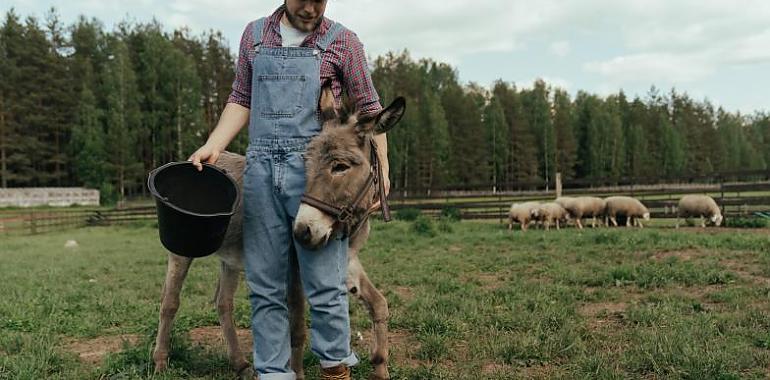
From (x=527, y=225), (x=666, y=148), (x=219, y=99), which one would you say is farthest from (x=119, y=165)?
(x=666, y=148)

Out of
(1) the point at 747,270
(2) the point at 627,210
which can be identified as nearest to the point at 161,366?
(1) the point at 747,270

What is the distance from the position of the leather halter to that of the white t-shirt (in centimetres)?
65

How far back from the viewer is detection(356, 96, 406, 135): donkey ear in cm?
266

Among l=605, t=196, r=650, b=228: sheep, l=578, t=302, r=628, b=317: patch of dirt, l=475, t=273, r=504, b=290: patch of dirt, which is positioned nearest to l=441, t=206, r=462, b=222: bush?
l=605, t=196, r=650, b=228: sheep

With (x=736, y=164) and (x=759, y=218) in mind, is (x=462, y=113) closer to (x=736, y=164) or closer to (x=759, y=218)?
(x=759, y=218)

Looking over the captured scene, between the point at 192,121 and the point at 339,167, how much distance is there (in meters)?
42.3

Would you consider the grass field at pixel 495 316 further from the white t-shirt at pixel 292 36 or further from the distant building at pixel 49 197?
the distant building at pixel 49 197

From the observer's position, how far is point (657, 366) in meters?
3.25

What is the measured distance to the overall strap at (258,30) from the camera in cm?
286

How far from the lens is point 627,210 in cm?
1712

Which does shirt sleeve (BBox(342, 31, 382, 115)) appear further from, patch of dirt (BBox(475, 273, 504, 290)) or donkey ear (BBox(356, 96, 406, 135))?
patch of dirt (BBox(475, 273, 504, 290))

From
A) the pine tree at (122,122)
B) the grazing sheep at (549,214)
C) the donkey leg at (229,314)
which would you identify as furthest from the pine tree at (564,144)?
the donkey leg at (229,314)

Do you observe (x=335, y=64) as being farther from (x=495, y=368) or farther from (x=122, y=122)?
(x=122, y=122)

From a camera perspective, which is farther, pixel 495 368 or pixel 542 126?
pixel 542 126
